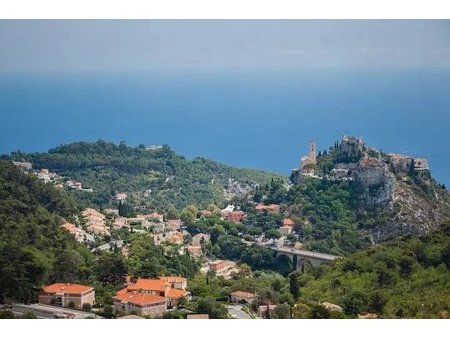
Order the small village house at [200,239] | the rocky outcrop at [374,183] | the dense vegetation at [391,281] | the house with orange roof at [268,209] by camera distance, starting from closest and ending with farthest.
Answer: the dense vegetation at [391,281] → the small village house at [200,239] → the rocky outcrop at [374,183] → the house with orange roof at [268,209]

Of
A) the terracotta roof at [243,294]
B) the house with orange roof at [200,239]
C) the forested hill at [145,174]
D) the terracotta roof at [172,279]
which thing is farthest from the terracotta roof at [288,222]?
the terracotta roof at [243,294]

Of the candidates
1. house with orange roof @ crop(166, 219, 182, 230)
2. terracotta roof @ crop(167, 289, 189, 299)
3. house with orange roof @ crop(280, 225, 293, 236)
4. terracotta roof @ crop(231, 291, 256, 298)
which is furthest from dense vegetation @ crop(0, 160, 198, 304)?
house with orange roof @ crop(280, 225, 293, 236)

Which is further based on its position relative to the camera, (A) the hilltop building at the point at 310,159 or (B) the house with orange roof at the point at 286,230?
(A) the hilltop building at the point at 310,159

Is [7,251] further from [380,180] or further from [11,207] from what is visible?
[380,180]

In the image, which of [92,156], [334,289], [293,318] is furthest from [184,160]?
[293,318]

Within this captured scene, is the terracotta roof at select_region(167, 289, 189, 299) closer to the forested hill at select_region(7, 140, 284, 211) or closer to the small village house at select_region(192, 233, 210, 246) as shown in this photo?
the small village house at select_region(192, 233, 210, 246)

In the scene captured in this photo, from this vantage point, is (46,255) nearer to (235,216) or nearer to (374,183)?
(235,216)

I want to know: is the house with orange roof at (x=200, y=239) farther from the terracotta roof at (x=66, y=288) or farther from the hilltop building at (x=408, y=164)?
the terracotta roof at (x=66, y=288)
